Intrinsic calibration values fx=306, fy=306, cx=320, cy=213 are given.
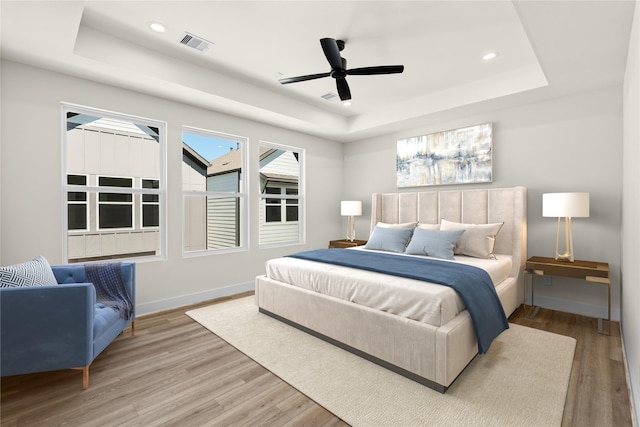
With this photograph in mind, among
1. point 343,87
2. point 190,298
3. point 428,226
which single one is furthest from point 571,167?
point 190,298

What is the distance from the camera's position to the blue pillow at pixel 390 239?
3934 millimetres

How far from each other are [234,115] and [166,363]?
10.6ft

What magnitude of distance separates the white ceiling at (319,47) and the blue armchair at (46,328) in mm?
1943

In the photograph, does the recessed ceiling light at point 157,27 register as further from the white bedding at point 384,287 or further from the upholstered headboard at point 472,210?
the upholstered headboard at point 472,210

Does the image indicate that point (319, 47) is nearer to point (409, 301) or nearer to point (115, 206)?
point (409, 301)

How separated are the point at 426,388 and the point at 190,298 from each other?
301 cm

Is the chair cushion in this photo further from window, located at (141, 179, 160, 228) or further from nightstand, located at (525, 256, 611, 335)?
nightstand, located at (525, 256, 611, 335)

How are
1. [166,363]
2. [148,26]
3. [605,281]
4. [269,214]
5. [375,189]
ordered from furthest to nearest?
1. [375,189]
2. [269,214]
3. [605,281]
4. [148,26]
5. [166,363]

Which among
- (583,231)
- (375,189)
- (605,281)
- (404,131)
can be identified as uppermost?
(404,131)

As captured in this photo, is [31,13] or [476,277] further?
[476,277]

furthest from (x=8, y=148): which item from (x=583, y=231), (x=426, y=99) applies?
(x=583, y=231)

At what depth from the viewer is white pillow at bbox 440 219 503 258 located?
351 cm

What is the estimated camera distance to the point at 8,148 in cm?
278

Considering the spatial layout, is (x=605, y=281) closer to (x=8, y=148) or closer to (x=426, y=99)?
(x=426, y=99)
